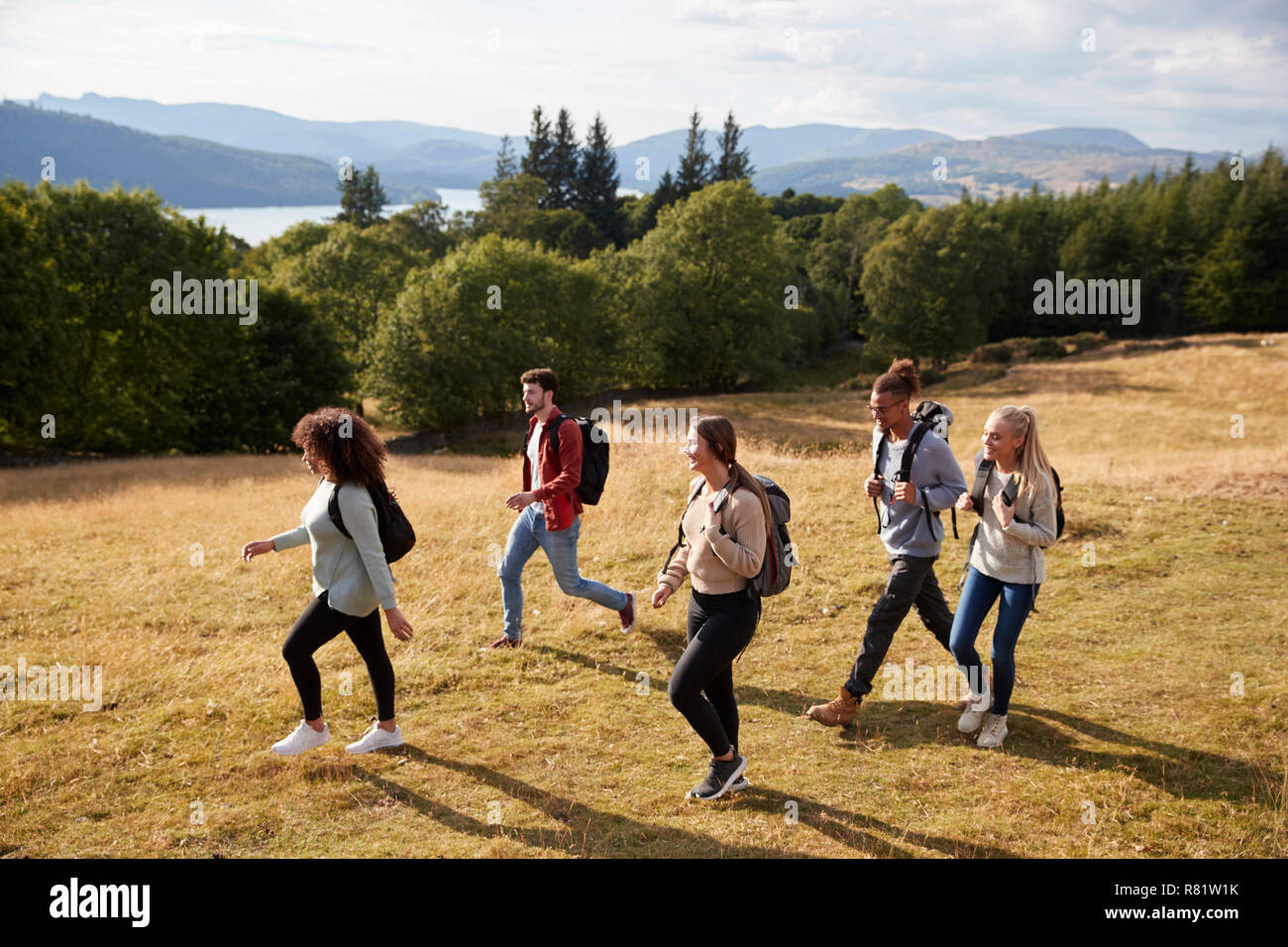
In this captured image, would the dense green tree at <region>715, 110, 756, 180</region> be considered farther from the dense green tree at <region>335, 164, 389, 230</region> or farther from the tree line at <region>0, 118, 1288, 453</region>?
the dense green tree at <region>335, 164, 389, 230</region>

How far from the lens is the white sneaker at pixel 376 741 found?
234 inches

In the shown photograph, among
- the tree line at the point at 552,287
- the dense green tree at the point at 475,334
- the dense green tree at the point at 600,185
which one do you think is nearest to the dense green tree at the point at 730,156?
the tree line at the point at 552,287

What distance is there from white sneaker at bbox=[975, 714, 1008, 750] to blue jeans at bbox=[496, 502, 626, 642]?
353 cm

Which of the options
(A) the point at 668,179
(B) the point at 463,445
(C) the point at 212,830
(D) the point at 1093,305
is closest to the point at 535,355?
(B) the point at 463,445

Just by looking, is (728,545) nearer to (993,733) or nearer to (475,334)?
(993,733)

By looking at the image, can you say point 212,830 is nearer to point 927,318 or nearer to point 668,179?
point 927,318

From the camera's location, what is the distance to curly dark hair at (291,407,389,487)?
5.16 metres

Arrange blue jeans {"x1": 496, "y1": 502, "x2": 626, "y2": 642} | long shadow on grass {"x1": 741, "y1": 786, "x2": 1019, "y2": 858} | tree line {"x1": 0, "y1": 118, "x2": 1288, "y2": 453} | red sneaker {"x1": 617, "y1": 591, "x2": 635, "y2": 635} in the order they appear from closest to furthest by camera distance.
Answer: long shadow on grass {"x1": 741, "y1": 786, "x2": 1019, "y2": 858} → blue jeans {"x1": 496, "y1": 502, "x2": 626, "y2": 642} → red sneaker {"x1": 617, "y1": 591, "x2": 635, "y2": 635} → tree line {"x1": 0, "y1": 118, "x2": 1288, "y2": 453}

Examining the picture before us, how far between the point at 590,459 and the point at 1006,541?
3644mm

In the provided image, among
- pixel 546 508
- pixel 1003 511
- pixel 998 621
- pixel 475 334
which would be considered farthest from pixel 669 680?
pixel 475 334

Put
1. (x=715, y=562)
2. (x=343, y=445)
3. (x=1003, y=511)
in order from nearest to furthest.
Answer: (x=715, y=562)
(x=343, y=445)
(x=1003, y=511)

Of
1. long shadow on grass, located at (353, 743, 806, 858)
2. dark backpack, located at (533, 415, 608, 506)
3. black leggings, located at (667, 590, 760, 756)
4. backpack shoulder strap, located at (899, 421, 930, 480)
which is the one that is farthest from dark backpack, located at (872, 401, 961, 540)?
long shadow on grass, located at (353, 743, 806, 858)

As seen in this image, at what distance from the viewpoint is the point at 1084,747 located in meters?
6.06
